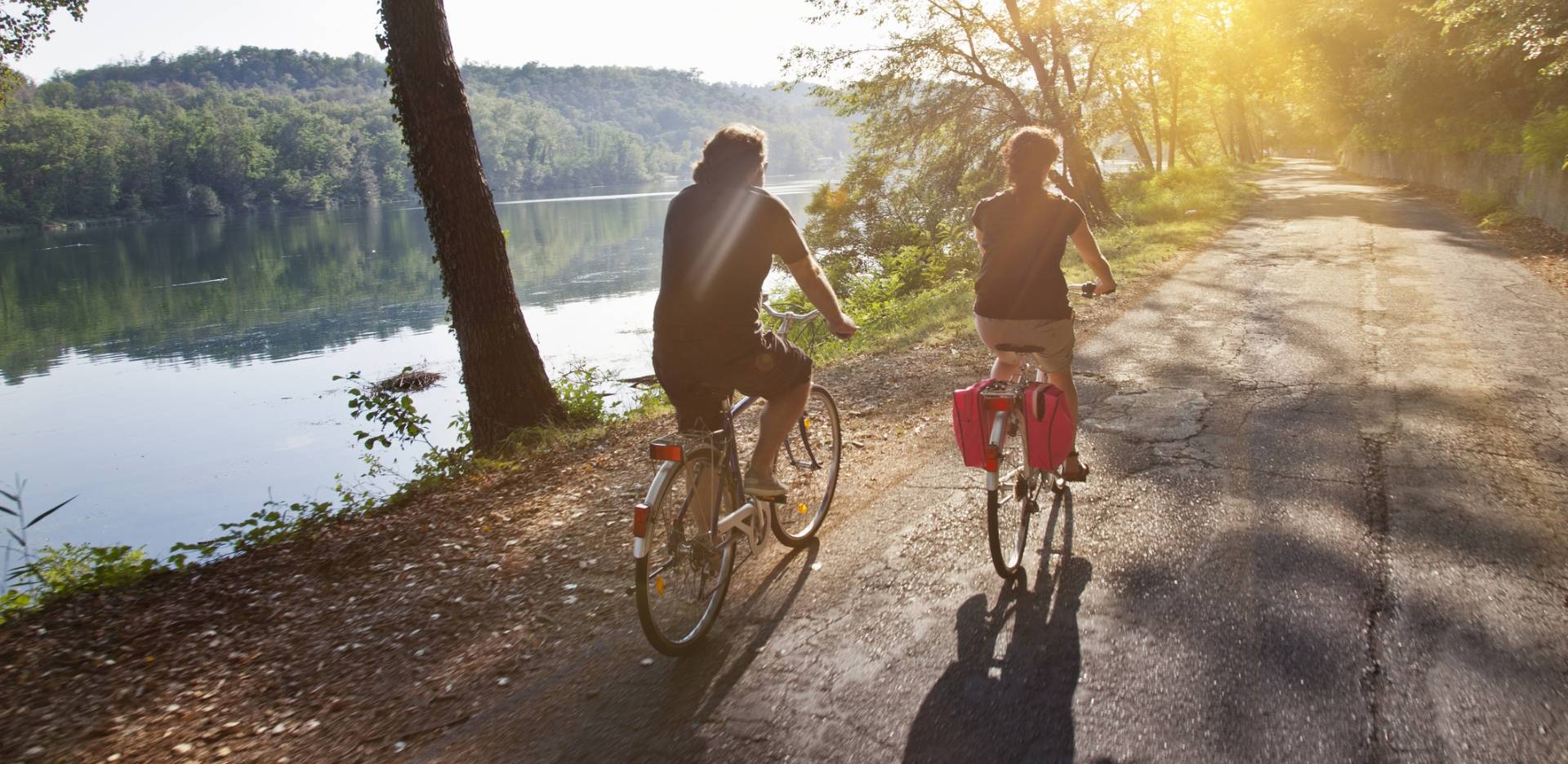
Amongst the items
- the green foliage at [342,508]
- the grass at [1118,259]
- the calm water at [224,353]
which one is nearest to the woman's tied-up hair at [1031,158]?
the green foliage at [342,508]

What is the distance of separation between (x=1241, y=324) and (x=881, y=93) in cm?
1429

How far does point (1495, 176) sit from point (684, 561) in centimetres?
2408

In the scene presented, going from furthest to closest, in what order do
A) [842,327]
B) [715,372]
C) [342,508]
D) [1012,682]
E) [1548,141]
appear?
[1548,141] → [342,508] → [842,327] → [715,372] → [1012,682]

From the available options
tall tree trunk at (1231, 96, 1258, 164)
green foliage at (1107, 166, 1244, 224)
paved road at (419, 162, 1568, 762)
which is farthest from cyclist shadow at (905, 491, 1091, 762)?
tall tree trunk at (1231, 96, 1258, 164)

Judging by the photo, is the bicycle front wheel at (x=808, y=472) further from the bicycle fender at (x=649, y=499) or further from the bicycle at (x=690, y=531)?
the bicycle fender at (x=649, y=499)

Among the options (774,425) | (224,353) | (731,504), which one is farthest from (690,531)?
(224,353)

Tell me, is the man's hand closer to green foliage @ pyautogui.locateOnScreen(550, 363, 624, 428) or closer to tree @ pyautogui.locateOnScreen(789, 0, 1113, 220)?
green foliage @ pyautogui.locateOnScreen(550, 363, 624, 428)

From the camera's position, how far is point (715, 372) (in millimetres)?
3500

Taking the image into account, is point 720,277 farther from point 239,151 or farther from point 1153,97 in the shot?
point 239,151

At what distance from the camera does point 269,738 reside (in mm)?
3184

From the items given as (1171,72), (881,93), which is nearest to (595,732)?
(881,93)

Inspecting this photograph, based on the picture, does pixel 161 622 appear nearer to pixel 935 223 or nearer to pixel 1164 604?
pixel 1164 604

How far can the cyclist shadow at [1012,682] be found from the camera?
276 centimetres

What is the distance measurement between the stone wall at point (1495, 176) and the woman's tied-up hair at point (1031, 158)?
15.7m
